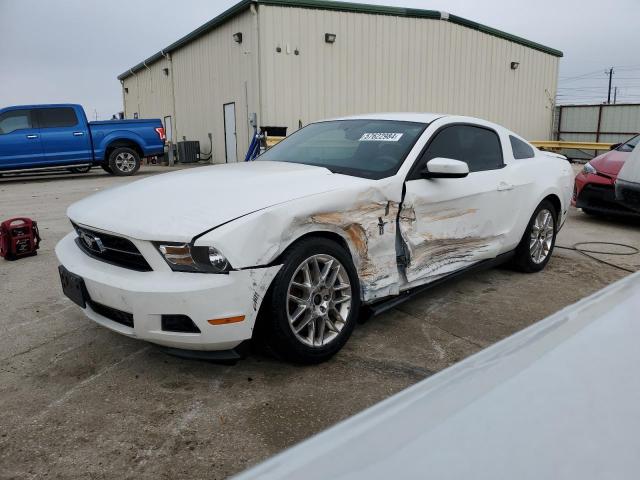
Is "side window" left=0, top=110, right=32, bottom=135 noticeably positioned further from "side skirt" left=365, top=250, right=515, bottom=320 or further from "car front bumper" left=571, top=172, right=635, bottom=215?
"side skirt" left=365, top=250, right=515, bottom=320

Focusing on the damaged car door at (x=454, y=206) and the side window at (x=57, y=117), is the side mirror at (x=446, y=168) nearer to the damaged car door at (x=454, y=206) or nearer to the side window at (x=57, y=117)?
the damaged car door at (x=454, y=206)

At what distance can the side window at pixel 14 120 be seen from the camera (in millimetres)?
12500

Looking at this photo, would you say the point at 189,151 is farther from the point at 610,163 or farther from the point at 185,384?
the point at 185,384

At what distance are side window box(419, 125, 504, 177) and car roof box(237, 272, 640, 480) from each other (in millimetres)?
2518

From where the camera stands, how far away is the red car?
706 cm

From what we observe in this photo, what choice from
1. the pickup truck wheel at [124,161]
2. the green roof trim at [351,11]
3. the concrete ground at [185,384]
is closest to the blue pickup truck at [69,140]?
the pickup truck wheel at [124,161]

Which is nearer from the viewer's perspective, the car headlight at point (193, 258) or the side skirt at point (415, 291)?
the car headlight at point (193, 258)

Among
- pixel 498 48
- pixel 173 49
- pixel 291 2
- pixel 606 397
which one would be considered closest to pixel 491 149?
pixel 606 397

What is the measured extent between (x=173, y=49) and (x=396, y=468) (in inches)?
880

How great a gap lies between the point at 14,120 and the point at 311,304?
12473mm

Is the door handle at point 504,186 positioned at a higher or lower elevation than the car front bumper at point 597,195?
higher

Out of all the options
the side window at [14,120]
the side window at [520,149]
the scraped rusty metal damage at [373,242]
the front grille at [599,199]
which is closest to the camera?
the scraped rusty metal damage at [373,242]

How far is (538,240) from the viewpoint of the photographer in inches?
188

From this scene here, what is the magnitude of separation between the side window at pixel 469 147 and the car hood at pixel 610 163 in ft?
11.8
